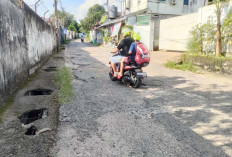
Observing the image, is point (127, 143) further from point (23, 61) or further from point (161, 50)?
point (161, 50)

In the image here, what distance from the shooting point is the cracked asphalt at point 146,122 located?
7.37 ft

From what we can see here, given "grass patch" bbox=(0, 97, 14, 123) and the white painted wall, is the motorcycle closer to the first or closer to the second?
"grass patch" bbox=(0, 97, 14, 123)

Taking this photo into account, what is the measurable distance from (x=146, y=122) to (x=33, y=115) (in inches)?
73.6

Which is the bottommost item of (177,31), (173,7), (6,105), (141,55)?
(6,105)

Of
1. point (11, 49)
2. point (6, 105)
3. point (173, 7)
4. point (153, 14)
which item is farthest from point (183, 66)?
point (173, 7)

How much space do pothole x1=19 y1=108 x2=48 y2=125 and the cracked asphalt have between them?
30 centimetres

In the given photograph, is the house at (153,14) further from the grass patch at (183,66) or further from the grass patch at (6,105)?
the grass patch at (6,105)

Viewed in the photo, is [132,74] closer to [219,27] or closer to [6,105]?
[6,105]

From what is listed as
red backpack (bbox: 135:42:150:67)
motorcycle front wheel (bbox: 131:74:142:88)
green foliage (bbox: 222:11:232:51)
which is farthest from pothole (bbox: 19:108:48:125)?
green foliage (bbox: 222:11:232:51)

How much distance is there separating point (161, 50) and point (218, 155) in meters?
13.3

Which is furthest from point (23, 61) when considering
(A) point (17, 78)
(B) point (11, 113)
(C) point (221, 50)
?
(C) point (221, 50)

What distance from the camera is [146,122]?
297cm

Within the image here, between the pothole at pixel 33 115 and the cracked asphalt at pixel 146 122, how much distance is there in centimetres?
30

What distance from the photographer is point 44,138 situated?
2.39m
